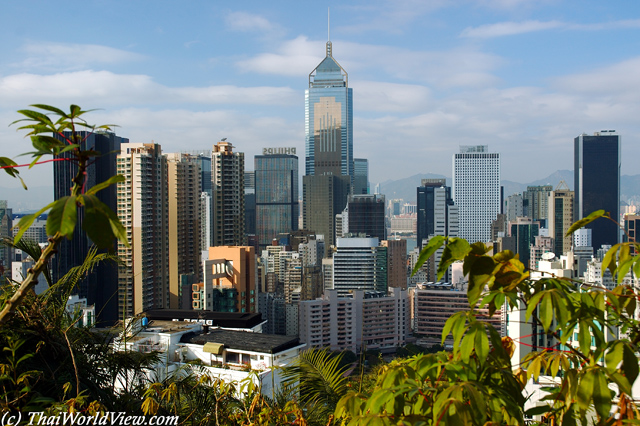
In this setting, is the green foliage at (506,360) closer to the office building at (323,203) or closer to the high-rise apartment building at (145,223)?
the high-rise apartment building at (145,223)

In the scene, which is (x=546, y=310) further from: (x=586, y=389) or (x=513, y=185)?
(x=513, y=185)

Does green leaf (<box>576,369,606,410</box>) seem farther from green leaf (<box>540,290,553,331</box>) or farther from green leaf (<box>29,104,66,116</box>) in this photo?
green leaf (<box>29,104,66,116</box>)

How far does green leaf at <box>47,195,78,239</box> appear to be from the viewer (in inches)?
20.9

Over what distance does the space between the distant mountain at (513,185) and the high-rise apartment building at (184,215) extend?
2537 inches

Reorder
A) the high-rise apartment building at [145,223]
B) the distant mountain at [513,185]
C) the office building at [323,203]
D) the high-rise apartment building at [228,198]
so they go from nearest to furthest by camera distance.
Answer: the high-rise apartment building at [145,223] → the high-rise apartment building at [228,198] → the office building at [323,203] → the distant mountain at [513,185]

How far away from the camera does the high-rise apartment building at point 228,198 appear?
84.2ft

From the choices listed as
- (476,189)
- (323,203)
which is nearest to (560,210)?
(476,189)

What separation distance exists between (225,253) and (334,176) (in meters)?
47.4

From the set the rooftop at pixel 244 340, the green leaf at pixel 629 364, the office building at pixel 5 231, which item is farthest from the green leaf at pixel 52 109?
the rooftop at pixel 244 340

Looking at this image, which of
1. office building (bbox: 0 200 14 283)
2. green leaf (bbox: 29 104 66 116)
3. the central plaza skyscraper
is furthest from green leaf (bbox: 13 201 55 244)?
the central plaza skyscraper

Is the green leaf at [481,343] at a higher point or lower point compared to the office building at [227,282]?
higher

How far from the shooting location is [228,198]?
25.9 meters

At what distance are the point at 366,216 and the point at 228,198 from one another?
2159cm

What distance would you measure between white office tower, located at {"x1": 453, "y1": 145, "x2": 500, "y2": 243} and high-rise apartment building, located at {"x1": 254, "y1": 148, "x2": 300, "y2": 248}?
20027mm
